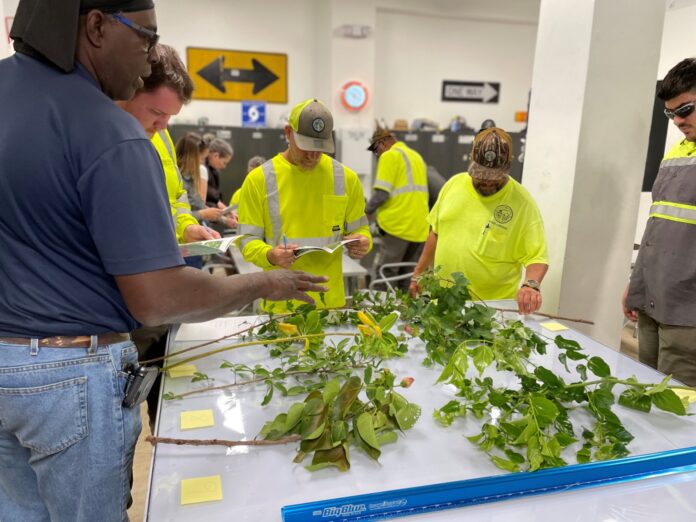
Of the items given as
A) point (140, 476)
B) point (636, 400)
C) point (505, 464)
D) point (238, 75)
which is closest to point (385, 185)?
point (140, 476)

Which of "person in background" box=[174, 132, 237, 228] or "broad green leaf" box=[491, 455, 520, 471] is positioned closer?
"broad green leaf" box=[491, 455, 520, 471]

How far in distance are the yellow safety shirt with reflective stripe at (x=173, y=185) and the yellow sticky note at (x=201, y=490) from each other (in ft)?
4.38

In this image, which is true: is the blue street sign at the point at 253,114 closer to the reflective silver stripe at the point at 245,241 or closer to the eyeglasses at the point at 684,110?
the reflective silver stripe at the point at 245,241

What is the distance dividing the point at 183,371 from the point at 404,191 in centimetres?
314

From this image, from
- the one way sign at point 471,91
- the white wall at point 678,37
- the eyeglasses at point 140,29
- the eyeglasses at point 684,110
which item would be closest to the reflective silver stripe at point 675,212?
the eyeglasses at point 684,110

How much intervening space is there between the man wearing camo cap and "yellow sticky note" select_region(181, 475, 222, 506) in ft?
4.42

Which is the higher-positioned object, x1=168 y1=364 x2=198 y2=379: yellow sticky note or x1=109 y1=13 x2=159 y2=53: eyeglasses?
x1=109 y1=13 x2=159 y2=53: eyeglasses

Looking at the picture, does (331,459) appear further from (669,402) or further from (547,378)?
(669,402)

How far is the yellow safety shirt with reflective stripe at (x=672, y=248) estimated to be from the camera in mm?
1977

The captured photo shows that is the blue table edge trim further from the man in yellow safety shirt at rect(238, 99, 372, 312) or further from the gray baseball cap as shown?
the gray baseball cap

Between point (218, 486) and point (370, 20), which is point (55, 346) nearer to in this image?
point (218, 486)

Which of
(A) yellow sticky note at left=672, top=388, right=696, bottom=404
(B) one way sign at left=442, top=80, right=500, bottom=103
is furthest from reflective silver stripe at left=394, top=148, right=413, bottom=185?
(B) one way sign at left=442, top=80, right=500, bottom=103

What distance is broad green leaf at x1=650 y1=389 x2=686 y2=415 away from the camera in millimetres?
1264

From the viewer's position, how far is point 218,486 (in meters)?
0.99
